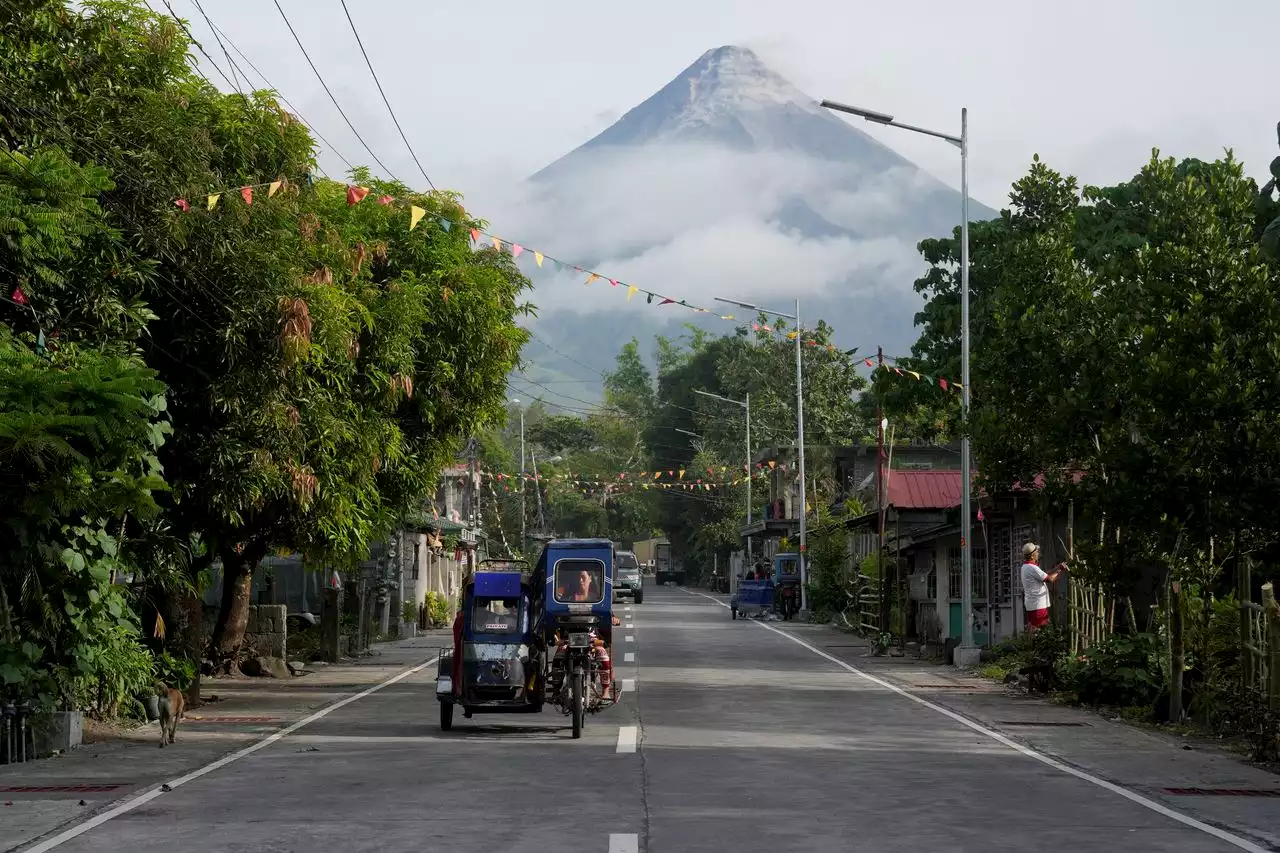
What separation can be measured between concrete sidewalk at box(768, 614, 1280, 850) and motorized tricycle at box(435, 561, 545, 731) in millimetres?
5678

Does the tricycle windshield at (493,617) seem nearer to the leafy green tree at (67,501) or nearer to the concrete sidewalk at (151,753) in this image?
the concrete sidewalk at (151,753)

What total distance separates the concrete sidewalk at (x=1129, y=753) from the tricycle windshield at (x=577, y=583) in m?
5.13

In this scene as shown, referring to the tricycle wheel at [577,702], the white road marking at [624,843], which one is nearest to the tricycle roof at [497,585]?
the tricycle wheel at [577,702]

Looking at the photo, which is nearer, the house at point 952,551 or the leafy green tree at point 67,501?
the leafy green tree at point 67,501

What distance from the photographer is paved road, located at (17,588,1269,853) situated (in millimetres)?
11242

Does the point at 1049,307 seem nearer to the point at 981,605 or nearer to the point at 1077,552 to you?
the point at 1077,552

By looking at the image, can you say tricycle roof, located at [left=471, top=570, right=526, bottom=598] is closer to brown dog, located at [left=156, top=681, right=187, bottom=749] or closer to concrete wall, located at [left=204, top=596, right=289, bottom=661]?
brown dog, located at [left=156, top=681, right=187, bottom=749]

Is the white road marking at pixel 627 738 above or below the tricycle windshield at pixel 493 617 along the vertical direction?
below

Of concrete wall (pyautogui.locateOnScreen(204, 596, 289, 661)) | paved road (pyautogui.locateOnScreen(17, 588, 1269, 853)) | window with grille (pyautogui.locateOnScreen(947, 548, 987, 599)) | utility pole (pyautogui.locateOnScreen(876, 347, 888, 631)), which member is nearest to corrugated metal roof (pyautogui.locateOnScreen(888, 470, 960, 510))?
utility pole (pyautogui.locateOnScreen(876, 347, 888, 631))

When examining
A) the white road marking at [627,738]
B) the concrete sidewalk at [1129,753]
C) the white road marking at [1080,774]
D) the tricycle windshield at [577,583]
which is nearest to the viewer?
the white road marking at [1080,774]

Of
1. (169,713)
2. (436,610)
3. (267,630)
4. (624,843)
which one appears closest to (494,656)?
(169,713)

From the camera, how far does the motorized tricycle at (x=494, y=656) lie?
19.7 meters

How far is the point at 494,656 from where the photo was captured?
19.8m

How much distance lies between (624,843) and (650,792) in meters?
2.71
